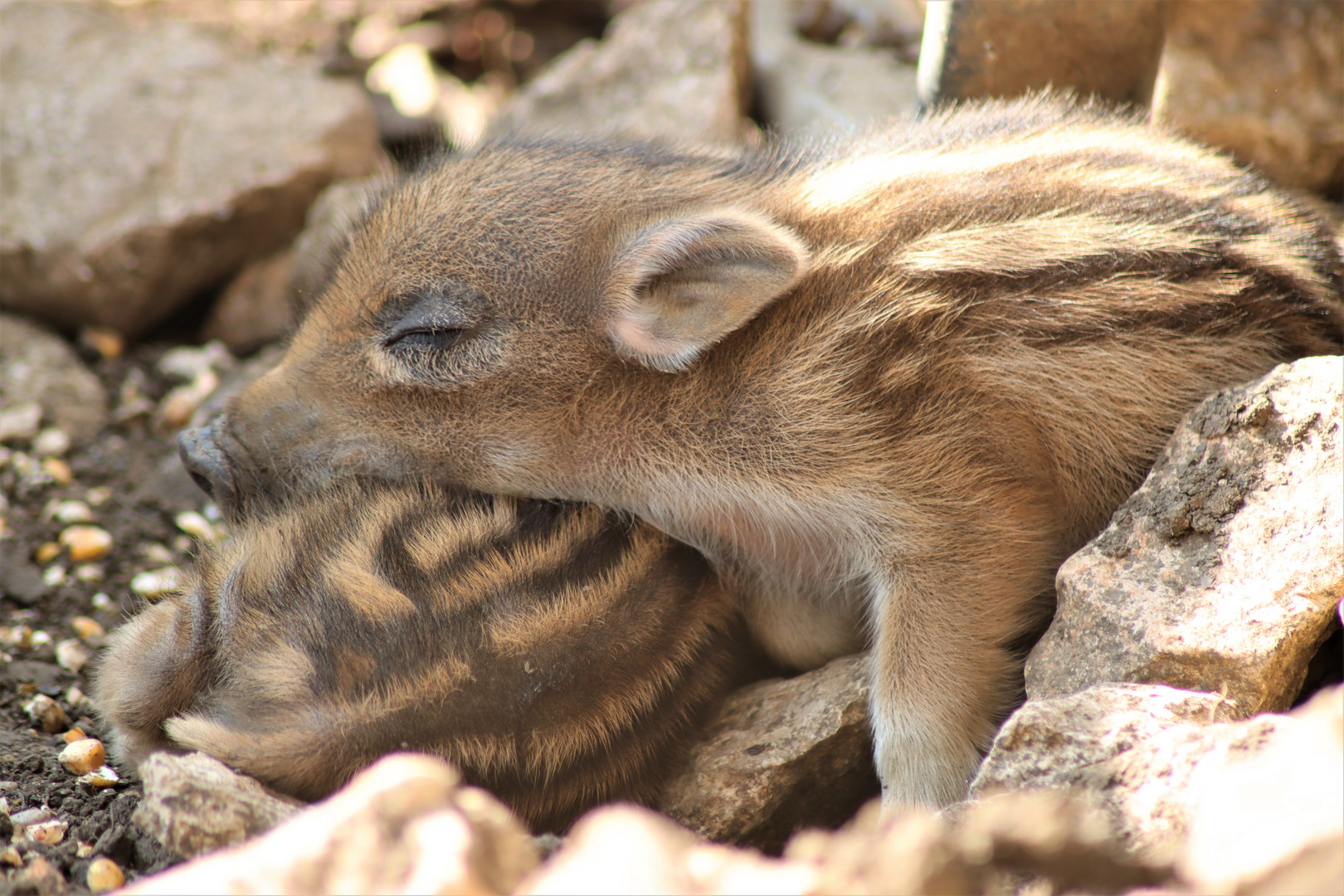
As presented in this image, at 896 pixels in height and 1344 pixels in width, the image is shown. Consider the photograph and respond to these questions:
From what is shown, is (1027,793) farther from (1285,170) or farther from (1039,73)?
(1285,170)

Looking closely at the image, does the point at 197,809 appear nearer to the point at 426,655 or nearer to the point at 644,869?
the point at 426,655

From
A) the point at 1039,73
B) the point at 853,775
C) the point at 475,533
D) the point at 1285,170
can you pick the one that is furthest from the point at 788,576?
the point at 1285,170

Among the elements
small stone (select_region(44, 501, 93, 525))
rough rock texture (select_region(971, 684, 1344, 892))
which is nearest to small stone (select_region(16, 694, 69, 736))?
small stone (select_region(44, 501, 93, 525))

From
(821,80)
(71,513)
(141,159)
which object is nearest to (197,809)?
(71,513)

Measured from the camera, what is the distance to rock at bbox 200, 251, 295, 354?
345 cm

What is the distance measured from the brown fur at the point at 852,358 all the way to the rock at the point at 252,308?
109 cm

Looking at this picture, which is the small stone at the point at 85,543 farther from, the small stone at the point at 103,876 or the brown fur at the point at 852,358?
the small stone at the point at 103,876

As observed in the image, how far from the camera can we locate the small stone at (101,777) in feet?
6.27

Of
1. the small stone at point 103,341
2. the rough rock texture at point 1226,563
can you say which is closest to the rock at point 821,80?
the rough rock texture at point 1226,563

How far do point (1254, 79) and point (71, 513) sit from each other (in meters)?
3.05

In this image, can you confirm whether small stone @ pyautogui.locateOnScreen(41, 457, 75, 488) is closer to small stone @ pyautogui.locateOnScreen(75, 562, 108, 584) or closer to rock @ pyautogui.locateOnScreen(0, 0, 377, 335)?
small stone @ pyautogui.locateOnScreen(75, 562, 108, 584)

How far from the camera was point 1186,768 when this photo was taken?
1.37 meters

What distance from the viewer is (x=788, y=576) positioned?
2295 millimetres

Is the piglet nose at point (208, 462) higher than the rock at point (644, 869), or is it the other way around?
the piglet nose at point (208, 462)
